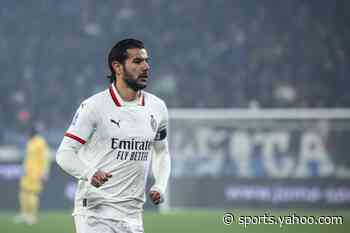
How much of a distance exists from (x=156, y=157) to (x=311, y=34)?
21987 mm

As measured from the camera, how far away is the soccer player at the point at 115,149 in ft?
21.1

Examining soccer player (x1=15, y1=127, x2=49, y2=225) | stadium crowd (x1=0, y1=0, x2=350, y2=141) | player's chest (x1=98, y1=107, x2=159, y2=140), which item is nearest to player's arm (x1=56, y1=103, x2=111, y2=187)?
player's chest (x1=98, y1=107, x2=159, y2=140)

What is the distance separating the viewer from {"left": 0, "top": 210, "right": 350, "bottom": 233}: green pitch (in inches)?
634

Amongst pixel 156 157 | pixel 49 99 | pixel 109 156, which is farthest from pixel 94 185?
pixel 49 99

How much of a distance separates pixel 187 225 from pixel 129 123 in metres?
11.4

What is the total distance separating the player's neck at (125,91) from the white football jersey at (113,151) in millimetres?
33

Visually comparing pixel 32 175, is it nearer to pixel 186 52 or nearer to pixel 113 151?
pixel 186 52

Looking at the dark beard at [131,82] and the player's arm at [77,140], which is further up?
the dark beard at [131,82]

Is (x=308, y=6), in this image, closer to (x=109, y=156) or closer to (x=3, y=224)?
(x=3, y=224)

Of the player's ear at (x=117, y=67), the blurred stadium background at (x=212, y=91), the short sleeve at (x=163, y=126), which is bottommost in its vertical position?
the short sleeve at (x=163, y=126)

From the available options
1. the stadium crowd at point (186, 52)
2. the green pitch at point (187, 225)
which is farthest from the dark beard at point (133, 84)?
the stadium crowd at point (186, 52)

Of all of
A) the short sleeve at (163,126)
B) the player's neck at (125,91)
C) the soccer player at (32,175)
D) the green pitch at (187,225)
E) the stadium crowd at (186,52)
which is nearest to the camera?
the player's neck at (125,91)

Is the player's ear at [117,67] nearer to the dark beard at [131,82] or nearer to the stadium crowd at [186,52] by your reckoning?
the dark beard at [131,82]

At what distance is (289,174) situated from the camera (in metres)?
22.3
